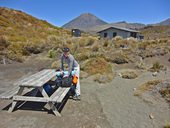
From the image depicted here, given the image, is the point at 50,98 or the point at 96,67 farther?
the point at 96,67

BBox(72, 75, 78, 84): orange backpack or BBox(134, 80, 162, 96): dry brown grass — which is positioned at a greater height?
BBox(72, 75, 78, 84): orange backpack

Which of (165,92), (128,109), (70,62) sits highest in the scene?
(70,62)

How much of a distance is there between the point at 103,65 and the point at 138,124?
562 centimetres

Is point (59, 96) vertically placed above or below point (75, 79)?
below

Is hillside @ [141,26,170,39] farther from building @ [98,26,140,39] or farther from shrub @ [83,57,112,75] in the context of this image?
shrub @ [83,57,112,75]

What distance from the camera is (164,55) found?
1600 cm

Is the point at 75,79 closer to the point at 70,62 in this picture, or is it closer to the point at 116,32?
the point at 70,62

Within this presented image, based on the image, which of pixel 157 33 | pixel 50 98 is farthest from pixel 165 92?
pixel 157 33

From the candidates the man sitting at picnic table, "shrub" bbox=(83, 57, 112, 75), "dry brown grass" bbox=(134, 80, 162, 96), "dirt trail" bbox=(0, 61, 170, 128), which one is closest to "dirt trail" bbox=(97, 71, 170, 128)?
"dirt trail" bbox=(0, 61, 170, 128)

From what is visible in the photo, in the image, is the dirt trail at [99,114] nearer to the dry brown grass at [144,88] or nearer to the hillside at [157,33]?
the dry brown grass at [144,88]

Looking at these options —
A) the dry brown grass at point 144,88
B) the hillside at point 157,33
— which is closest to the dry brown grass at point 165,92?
the dry brown grass at point 144,88

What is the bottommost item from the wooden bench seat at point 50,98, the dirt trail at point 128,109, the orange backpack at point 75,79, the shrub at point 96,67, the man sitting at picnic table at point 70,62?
the dirt trail at point 128,109

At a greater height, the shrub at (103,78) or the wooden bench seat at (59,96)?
the wooden bench seat at (59,96)

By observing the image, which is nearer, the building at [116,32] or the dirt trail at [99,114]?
the dirt trail at [99,114]
